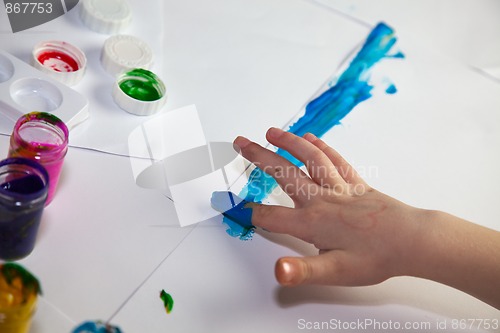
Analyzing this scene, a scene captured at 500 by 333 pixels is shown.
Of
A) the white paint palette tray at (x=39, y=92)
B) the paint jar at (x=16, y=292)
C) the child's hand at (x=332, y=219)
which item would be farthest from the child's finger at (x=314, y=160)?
the paint jar at (x=16, y=292)

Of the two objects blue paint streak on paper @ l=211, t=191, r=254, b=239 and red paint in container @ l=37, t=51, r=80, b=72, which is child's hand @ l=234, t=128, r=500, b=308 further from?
red paint in container @ l=37, t=51, r=80, b=72

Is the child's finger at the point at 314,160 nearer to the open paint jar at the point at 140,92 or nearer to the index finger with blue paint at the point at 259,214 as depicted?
the index finger with blue paint at the point at 259,214

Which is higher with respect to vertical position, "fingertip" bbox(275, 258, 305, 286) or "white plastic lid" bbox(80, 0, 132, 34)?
"fingertip" bbox(275, 258, 305, 286)

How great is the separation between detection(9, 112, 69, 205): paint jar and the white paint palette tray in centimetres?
9

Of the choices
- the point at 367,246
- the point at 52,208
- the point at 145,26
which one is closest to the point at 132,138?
the point at 52,208

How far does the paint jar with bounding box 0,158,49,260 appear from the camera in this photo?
28.8 inches

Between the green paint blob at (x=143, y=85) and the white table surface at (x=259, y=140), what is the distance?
0.12 feet

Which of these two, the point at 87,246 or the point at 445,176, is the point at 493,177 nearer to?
the point at 445,176

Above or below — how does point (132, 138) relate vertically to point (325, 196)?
below

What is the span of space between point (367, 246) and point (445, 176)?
1.29ft

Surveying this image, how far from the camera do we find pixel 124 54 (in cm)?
112

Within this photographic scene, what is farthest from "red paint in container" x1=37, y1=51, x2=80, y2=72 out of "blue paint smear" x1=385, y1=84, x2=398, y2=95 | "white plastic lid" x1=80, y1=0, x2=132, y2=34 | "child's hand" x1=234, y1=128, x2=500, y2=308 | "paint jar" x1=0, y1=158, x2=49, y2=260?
"blue paint smear" x1=385, y1=84, x2=398, y2=95

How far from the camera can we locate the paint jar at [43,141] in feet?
2.68

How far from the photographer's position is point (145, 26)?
122 cm
